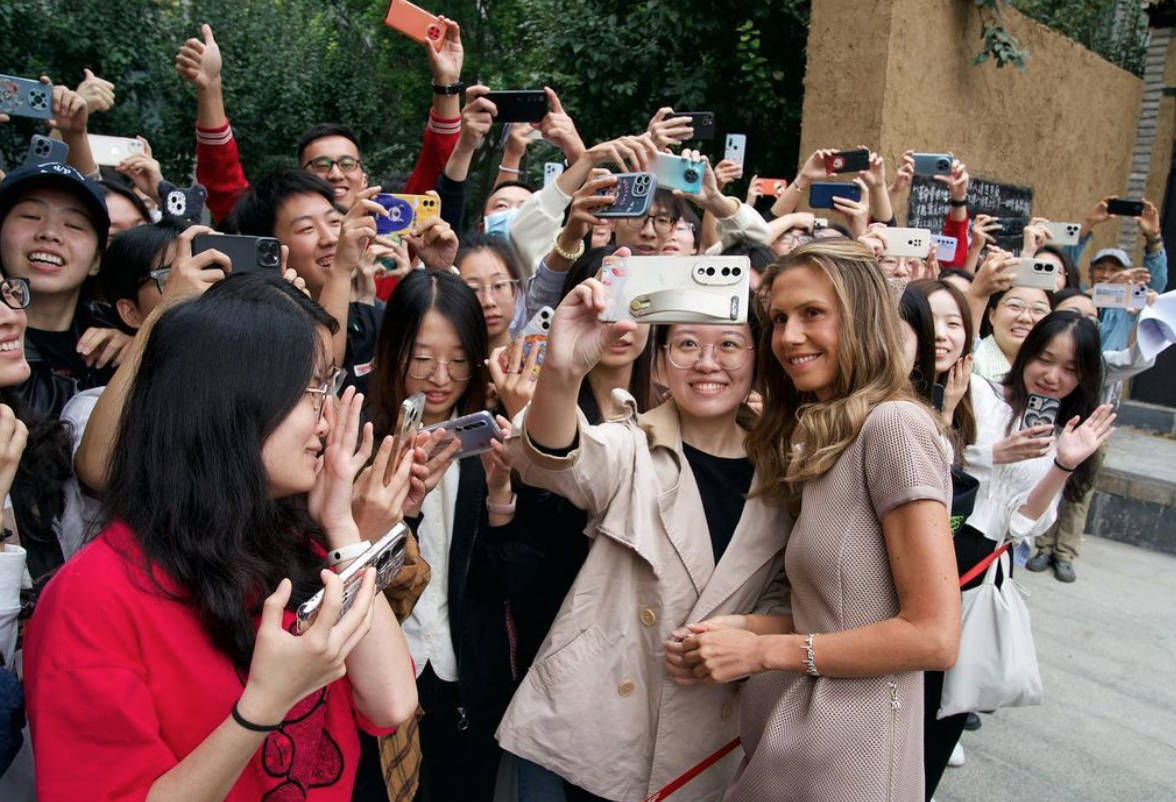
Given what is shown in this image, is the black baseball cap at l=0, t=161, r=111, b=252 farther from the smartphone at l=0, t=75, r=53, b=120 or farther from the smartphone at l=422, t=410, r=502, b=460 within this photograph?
the smartphone at l=422, t=410, r=502, b=460

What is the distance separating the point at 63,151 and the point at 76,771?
222 cm

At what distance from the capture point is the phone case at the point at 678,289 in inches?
68.3

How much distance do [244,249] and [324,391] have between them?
2.88ft

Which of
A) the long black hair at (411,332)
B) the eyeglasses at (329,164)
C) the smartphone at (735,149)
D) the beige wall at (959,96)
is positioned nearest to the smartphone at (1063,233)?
the beige wall at (959,96)

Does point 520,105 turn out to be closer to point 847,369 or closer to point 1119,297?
point 847,369

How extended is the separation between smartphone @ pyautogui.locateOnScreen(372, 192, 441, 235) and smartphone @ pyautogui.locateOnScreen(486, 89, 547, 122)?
533mm

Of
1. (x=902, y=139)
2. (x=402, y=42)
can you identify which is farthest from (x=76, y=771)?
(x=402, y=42)

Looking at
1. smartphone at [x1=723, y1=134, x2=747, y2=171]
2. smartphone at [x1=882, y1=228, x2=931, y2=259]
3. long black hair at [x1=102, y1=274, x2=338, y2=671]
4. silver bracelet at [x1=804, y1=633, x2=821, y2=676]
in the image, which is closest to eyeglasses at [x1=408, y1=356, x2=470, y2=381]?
long black hair at [x1=102, y1=274, x2=338, y2=671]

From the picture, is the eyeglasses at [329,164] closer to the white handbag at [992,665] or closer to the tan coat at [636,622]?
the tan coat at [636,622]

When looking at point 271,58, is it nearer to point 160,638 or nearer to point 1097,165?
point 1097,165

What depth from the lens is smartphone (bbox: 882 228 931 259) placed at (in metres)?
3.64

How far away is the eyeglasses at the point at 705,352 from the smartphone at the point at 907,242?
6.03ft

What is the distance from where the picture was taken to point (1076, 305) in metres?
4.30

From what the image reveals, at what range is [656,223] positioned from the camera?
11.5 feet
